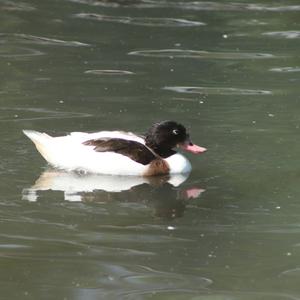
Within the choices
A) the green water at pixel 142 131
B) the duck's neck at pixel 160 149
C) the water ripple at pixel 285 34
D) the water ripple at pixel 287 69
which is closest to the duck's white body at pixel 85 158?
the green water at pixel 142 131

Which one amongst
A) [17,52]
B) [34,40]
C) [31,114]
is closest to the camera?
[31,114]

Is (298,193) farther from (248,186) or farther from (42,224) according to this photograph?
(42,224)

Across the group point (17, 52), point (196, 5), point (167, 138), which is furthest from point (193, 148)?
point (196, 5)

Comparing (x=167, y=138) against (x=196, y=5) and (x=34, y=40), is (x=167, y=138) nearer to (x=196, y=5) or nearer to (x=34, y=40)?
(x=34, y=40)

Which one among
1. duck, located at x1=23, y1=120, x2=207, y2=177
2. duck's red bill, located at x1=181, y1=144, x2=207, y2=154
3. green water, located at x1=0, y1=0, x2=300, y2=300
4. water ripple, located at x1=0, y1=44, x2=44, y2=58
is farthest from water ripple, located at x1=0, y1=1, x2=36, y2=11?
duck's red bill, located at x1=181, y1=144, x2=207, y2=154

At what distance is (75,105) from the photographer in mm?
11797

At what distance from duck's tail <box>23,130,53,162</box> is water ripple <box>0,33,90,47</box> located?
17.9 ft

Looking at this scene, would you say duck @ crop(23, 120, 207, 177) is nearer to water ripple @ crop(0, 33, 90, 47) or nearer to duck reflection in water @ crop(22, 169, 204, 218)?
duck reflection in water @ crop(22, 169, 204, 218)

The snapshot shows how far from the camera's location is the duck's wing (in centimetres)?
959

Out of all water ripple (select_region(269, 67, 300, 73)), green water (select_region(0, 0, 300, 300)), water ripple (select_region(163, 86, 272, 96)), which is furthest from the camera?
water ripple (select_region(269, 67, 300, 73))

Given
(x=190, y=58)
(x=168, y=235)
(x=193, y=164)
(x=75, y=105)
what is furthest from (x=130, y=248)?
(x=190, y=58)

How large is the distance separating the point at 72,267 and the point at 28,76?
6.27 metres

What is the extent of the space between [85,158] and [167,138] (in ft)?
2.83

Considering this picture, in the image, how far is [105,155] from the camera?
31.3 ft
